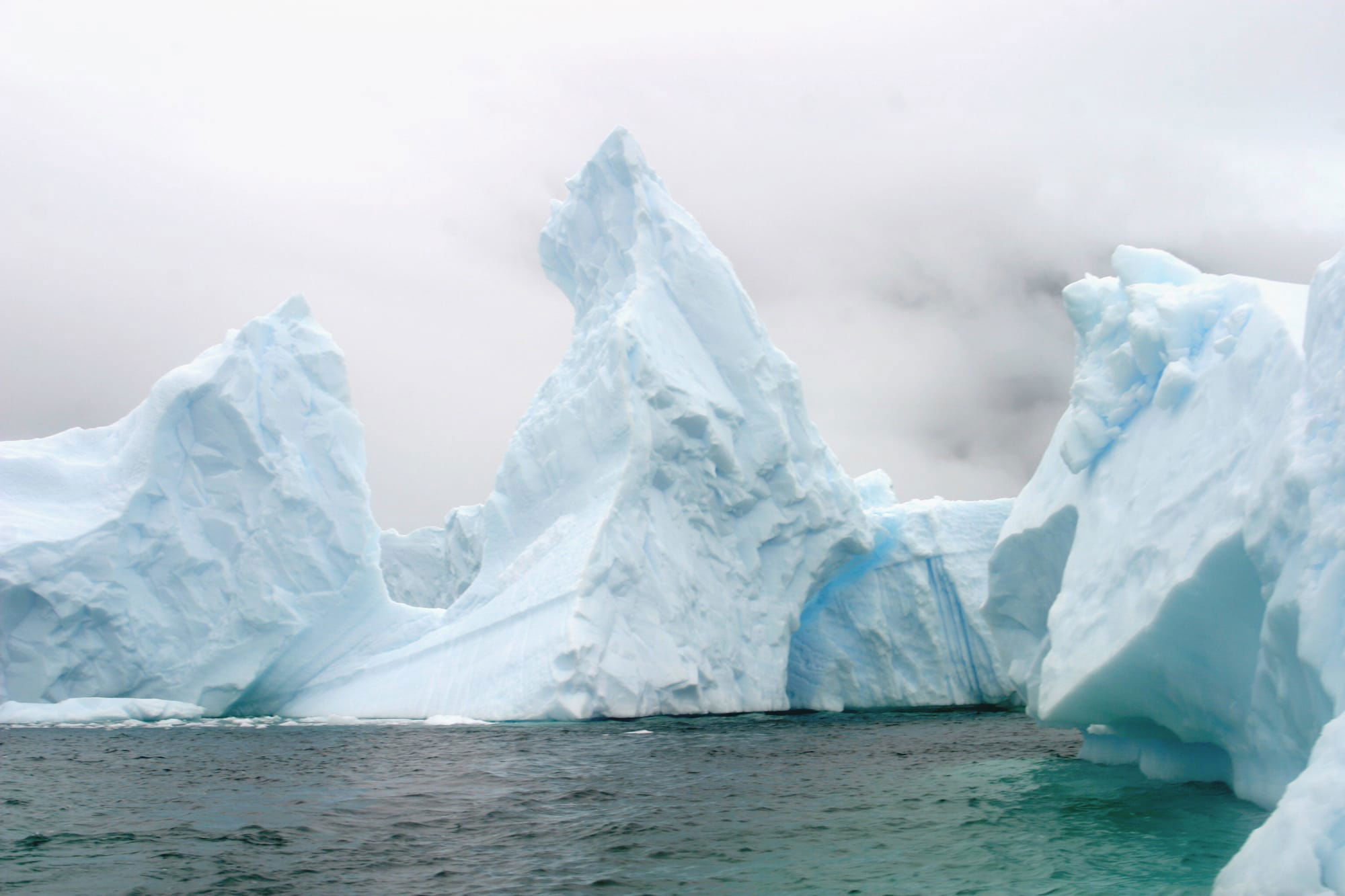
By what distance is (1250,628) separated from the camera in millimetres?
6008

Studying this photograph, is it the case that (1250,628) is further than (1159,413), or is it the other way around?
(1159,413)

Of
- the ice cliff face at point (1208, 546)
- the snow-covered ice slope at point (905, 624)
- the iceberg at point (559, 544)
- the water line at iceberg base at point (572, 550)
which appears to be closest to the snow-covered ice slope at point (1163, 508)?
the ice cliff face at point (1208, 546)

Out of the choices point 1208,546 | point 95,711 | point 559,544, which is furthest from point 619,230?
point 1208,546

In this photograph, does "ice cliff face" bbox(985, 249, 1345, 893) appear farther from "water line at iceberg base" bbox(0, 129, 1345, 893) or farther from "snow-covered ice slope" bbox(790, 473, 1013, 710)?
"snow-covered ice slope" bbox(790, 473, 1013, 710)

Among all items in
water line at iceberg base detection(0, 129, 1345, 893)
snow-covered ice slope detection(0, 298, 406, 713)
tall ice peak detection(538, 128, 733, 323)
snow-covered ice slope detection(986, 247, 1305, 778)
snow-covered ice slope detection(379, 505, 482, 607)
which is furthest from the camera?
snow-covered ice slope detection(379, 505, 482, 607)

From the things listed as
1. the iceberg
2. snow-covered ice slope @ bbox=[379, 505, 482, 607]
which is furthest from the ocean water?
snow-covered ice slope @ bbox=[379, 505, 482, 607]

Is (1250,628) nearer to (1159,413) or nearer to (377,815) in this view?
(1159,413)

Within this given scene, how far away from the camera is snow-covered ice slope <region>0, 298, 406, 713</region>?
19219 millimetres

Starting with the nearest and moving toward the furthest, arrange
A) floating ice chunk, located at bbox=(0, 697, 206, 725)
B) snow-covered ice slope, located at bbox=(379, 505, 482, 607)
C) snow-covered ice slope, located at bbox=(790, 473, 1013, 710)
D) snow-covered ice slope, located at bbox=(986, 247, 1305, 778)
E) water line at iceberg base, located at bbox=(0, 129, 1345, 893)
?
snow-covered ice slope, located at bbox=(986, 247, 1305, 778) → water line at iceberg base, located at bbox=(0, 129, 1345, 893) → floating ice chunk, located at bbox=(0, 697, 206, 725) → snow-covered ice slope, located at bbox=(790, 473, 1013, 710) → snow-covered ice slope, located at bbox=(379, 505, 482, 607)

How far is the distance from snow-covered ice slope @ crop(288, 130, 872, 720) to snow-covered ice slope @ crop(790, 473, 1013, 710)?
5.12ft

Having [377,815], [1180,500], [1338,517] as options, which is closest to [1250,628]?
[1180,500]

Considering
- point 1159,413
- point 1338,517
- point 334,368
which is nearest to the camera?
point 1338,517

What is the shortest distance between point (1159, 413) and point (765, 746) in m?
6.92

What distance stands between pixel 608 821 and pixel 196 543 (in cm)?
1578
